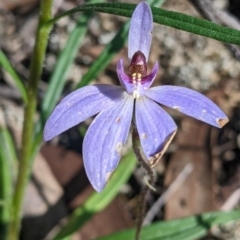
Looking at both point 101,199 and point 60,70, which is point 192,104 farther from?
point 101,199

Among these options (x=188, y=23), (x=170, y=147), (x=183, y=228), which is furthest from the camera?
(x=170, y=147)

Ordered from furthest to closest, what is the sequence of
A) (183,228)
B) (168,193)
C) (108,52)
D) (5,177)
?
1. (168,193)
2. (5,177)
3. (183,228)
4. (108,52)

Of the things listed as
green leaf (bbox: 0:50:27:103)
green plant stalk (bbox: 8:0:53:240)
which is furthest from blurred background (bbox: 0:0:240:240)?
green leaf (bbox: 0:50:27:103)

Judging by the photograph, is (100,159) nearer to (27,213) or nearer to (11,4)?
(27,213)

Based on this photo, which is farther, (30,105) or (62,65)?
(62,65)

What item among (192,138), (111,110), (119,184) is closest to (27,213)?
(119,184)

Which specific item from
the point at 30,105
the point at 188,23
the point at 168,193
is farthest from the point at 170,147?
the point at 188,23
